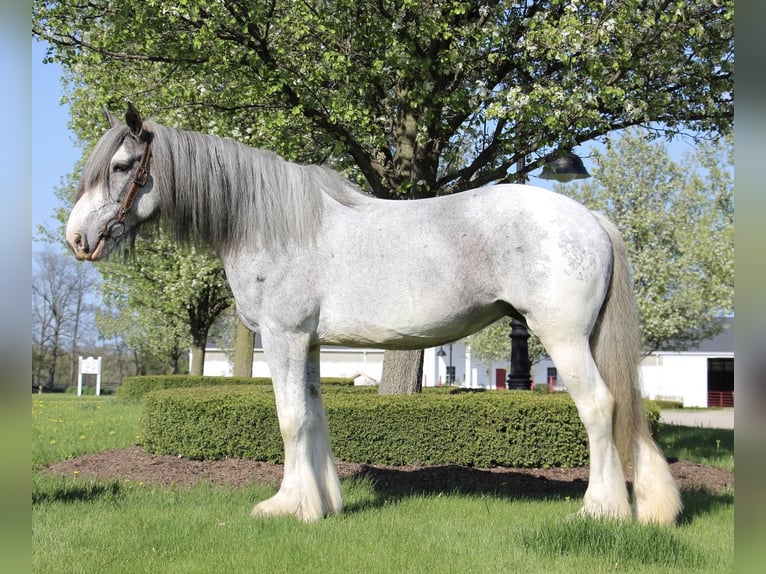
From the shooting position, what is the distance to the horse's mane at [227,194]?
514cm

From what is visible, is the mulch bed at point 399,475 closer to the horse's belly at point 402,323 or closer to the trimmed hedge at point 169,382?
the horse's belly at point 402,323

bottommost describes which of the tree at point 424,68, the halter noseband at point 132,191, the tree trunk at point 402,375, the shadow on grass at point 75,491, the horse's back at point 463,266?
the shadow on grass at point 75,491

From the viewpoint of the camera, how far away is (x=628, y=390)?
500cm

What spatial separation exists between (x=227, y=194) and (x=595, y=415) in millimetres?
3096

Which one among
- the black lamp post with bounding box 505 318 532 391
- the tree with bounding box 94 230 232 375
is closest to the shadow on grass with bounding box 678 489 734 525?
the black lamp post with bounding box 505 318 532 391

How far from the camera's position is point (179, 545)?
461cm

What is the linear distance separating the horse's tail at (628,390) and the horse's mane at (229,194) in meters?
2.22

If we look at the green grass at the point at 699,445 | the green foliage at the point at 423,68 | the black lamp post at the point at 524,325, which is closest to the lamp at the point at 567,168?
the black lamp post at the point at 524,325

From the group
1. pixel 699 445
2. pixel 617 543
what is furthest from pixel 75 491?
pixel 699 445

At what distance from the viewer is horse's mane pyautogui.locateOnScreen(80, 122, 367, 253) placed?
5141 mm

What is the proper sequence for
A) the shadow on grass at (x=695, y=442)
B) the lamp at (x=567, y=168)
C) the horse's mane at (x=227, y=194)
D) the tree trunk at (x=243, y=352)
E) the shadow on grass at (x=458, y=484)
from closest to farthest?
1. the horse's mane at (x=227, y=194)
2. the shadow on grass at (x=458, y=484)
3. the shadow on grass at (x=695, y=442)
4. the lamp at (x=567, y=168)
5. the tree trunk at (x=243, y=352)

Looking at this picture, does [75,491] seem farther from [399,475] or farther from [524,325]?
[524,325]
